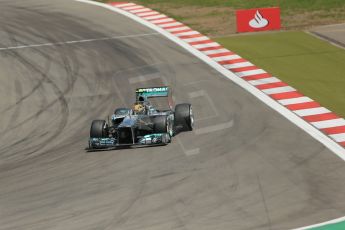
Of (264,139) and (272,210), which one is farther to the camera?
(264,139)

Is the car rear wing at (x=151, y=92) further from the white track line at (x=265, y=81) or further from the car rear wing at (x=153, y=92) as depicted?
the white track line at (x=265, y=81)

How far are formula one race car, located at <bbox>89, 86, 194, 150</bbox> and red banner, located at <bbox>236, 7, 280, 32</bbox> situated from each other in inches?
610

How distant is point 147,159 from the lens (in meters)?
22.3

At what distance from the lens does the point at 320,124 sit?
25.2 m

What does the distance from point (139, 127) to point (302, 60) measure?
1262 centimetres

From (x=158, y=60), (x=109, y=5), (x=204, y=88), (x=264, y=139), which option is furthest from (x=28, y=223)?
(x=109, y=5)

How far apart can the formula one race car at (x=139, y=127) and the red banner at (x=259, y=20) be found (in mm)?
15495

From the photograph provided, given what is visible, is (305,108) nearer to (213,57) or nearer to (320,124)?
(320,124)

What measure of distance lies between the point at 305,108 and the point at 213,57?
852cm

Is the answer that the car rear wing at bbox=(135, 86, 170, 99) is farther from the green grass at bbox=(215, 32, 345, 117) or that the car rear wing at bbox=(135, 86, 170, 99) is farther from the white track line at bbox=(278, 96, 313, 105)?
the green grass at bbox=(215, 32, 345, 117)

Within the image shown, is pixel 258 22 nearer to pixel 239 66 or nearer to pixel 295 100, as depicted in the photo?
pixel 239 66

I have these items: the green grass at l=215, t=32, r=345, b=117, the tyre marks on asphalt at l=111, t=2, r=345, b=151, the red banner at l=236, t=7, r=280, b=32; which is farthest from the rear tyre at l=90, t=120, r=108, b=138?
the red banner at l=236, t=7, r=280, b=32

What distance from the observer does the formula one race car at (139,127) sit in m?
23.3

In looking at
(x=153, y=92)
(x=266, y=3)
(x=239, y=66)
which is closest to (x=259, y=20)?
(x=266, y=3)
